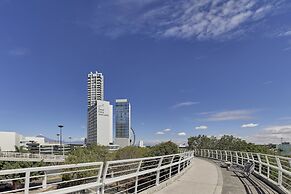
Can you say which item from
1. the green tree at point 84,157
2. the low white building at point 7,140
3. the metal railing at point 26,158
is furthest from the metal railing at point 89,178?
the low white building at point 7,140

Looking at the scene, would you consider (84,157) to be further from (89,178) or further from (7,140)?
(7,140)

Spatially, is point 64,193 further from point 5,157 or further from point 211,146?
point 5,157

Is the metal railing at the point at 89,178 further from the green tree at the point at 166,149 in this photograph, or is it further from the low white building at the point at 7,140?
the low white building at the point at 7,140

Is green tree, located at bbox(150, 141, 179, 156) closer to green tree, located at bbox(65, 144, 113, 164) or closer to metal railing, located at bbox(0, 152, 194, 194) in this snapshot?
green tree, located at bbox(65, 144, 113, 164)

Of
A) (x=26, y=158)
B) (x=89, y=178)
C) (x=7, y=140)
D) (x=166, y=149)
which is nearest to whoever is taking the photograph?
(x=89, y=178)

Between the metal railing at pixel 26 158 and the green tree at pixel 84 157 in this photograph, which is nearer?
the green tree at pixel 84 157

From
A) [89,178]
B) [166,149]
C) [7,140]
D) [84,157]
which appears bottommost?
[84,157]

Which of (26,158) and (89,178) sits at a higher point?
(89,178)

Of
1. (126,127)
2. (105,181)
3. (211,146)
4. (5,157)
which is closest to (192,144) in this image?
(211,146)

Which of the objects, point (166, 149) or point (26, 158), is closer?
point (166, 149)

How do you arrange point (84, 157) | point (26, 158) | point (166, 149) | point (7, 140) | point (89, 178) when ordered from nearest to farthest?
point (89, 178), point (166, 149), point (84, 157), point (26, 158), point (7, 140)

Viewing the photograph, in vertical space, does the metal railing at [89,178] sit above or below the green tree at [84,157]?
above

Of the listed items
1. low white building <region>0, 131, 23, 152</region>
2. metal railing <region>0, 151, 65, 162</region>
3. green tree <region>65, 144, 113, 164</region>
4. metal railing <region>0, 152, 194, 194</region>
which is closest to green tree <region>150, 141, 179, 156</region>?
green tree <region>65, 144, 113, 164</region>

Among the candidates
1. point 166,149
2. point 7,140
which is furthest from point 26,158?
point 7,140
